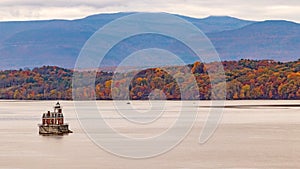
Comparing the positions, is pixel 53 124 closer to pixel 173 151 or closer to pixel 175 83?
pixel 173 151

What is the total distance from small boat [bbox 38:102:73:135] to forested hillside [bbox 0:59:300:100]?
88.5 meters

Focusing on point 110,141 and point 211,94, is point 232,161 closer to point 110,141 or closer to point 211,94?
point 110,141

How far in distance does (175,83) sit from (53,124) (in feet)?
303

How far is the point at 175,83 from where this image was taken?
148000 millimetres

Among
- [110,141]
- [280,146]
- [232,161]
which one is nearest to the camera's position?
[232,161]

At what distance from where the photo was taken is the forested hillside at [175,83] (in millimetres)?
147125

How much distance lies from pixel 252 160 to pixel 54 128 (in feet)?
59.0

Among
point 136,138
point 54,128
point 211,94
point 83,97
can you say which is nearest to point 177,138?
point 136,138

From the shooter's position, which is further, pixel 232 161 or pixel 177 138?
pixel 177 138

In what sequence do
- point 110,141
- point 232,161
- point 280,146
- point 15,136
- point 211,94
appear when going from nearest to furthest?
point 232,161
point 280,146
point 110,141
point 15,136
point 211,94

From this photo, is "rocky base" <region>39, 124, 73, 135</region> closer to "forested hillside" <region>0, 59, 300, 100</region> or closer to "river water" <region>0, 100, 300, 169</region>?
"river water" <region>0, 100, 300, 169</region>

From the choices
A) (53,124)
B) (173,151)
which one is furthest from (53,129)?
(173,151)

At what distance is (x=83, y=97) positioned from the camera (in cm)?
18150

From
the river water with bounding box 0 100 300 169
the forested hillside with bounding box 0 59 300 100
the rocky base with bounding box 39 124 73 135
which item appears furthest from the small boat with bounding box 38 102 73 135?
the forested hillside with bounding box 0 59 300 100
